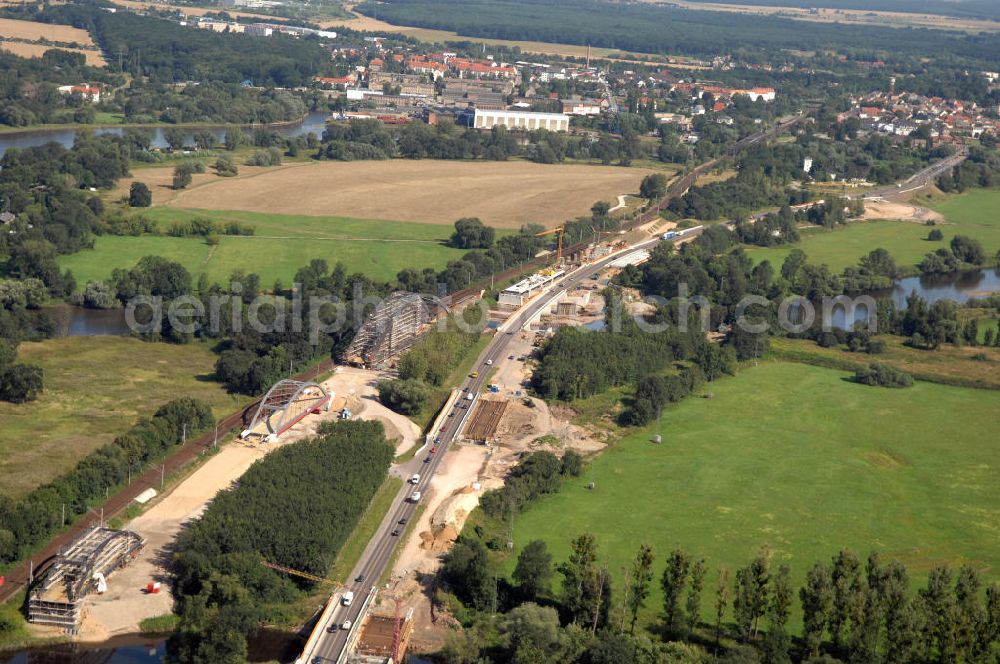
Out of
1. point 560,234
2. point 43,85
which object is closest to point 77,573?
point 560,234

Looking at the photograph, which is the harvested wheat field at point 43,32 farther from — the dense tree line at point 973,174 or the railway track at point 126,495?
the railway track at point 126,495

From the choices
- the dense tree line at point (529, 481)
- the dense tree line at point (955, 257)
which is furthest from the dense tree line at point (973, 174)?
the dense tree line at point (529, 481)

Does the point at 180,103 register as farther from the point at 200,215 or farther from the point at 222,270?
the point at 222,270

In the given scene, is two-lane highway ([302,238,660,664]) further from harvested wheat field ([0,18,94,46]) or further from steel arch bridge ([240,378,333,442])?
harvested wheat field ([0,18,94,46])

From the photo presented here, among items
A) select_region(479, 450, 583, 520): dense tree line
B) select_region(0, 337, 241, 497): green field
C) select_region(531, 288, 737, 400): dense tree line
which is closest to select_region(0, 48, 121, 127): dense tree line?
select_region(0, 337, 241, 497): green field

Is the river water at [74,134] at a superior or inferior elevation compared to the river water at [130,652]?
superior
